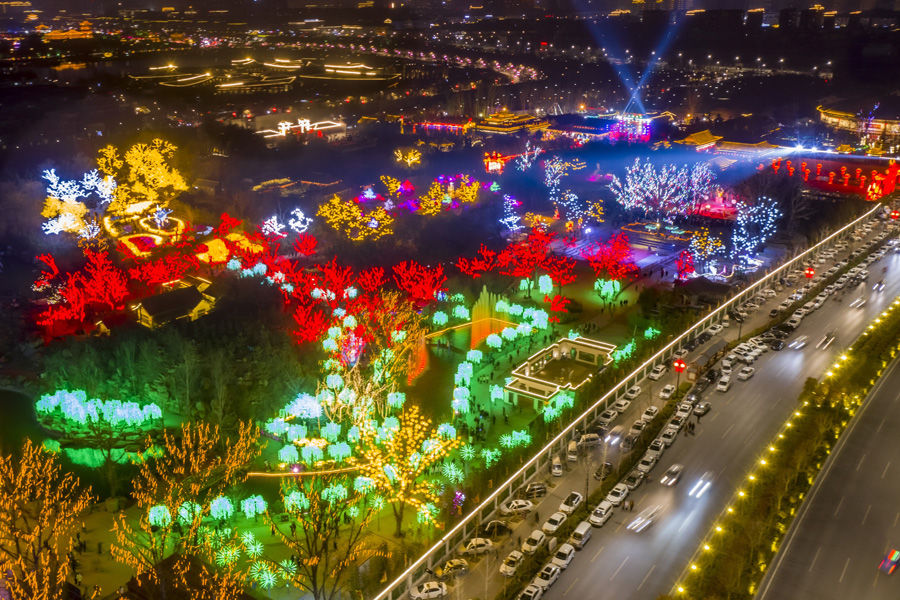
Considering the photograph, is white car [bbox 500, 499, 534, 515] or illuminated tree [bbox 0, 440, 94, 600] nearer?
illuminated tree [bbox 0, 440, 94, 600]

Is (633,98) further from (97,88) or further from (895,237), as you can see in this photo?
(97,88)

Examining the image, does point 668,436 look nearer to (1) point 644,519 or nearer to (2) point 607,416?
(2) point 607,416

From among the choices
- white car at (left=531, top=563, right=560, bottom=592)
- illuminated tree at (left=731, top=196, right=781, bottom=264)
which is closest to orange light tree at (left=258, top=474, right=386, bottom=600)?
white car at (left=531, top=563, right=560, bottom=592)

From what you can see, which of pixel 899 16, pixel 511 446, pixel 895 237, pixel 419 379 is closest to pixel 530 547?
pixel 511 446

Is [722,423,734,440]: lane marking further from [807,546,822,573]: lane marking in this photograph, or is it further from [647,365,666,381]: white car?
[807,546,822,573]: lane marking

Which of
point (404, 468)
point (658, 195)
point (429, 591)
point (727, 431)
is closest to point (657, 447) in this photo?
point (727, 431)

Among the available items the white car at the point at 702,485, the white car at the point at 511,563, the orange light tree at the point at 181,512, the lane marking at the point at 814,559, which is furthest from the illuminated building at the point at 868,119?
the orange light tree at the point at 181,512
